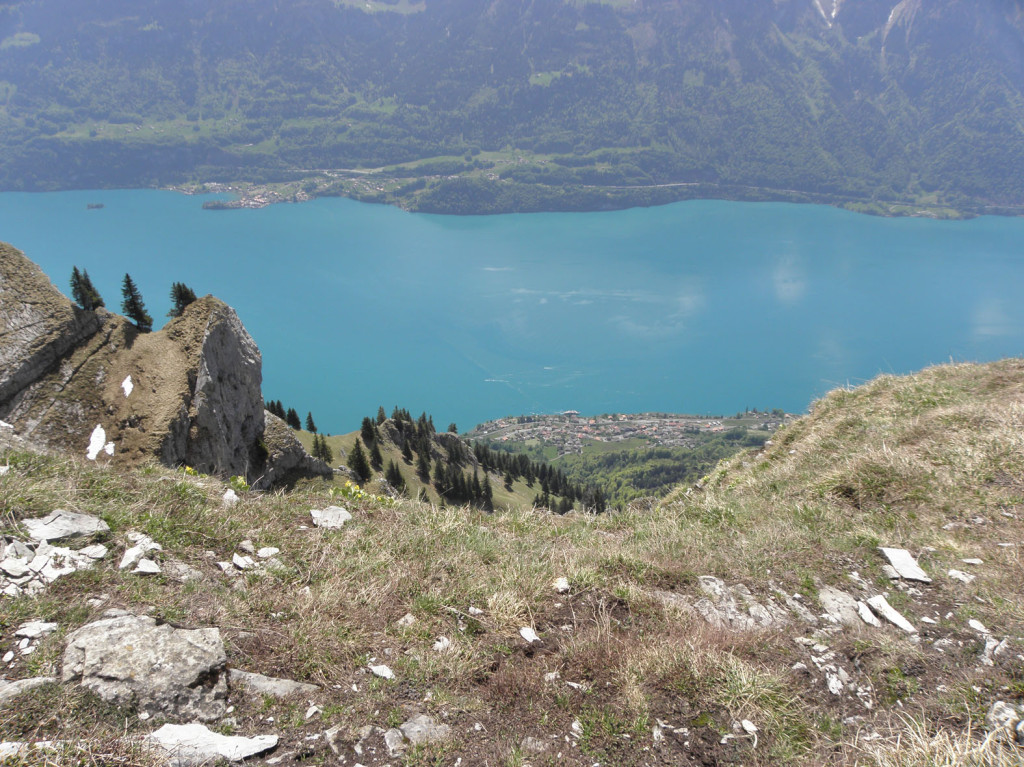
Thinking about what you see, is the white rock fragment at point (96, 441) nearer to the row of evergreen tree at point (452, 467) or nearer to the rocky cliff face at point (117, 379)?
the rocky cliff face at point (117, 379)

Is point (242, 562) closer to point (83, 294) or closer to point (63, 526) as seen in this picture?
point (63, 526)

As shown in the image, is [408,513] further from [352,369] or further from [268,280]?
[268,280]

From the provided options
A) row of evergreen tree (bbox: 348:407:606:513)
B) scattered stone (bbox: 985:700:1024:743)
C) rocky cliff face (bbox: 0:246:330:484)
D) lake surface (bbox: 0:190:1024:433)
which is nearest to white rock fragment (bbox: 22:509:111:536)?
scattered stone (bbox: 985:700:1024:743)

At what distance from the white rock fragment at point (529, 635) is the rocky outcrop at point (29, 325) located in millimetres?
36506

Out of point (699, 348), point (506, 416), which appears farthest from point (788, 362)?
point (506, 416)

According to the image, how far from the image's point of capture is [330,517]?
725 cm

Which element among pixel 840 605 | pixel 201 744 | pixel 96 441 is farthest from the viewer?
pixel 96 441

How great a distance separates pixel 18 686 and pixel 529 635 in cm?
387

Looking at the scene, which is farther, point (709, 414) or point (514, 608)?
point (709, 414)

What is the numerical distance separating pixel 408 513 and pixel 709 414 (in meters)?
133

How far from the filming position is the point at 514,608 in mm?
5223

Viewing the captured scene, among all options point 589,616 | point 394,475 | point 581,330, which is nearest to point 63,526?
point 589,616

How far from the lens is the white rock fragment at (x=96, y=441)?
29.0 m

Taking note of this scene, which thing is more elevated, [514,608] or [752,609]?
[514,608]
